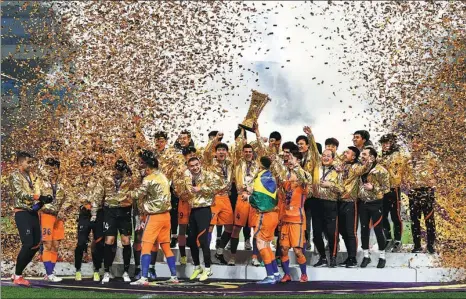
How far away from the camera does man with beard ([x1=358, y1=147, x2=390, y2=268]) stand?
15.0m

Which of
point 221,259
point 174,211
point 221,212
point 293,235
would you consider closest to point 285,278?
point 293,235

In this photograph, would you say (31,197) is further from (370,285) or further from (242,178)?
(370,285)

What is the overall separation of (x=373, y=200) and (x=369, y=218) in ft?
1.03

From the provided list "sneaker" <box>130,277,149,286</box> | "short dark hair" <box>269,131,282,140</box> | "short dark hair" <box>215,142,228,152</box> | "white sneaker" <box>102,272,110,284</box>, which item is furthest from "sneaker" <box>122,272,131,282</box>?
"short dark hair" <box>269,131,282,140</box>

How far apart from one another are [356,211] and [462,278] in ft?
6.61

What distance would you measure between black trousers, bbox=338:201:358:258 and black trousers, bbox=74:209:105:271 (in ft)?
12.8

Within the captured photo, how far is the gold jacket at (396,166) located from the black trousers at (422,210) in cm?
34

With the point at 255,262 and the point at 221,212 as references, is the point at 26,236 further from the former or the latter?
the point at 255,262

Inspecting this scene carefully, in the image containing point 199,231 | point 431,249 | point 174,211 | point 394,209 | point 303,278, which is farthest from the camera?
point 394,209

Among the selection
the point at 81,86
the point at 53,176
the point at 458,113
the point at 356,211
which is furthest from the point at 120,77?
the point at 458,113

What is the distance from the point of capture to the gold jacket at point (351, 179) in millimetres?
14922

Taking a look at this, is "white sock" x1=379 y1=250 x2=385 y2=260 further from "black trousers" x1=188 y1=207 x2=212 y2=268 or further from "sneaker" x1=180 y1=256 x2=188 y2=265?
"sneaker" x1=180 y1=256 x2=188 y2=265

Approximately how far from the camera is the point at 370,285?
13867 mm

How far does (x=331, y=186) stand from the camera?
48.4 feet
